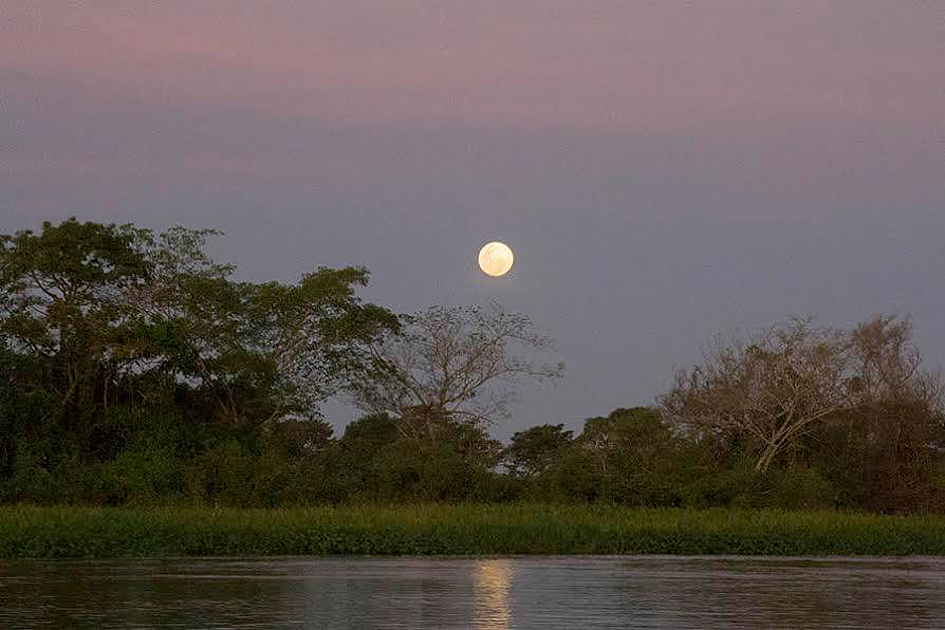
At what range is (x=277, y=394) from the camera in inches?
1971

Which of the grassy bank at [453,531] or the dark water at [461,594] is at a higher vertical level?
the grassy bank at [453,531]

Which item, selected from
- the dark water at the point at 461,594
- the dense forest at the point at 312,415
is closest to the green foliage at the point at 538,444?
the dense forest at the point at 312,415

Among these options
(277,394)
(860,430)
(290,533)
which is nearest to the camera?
(290,533)

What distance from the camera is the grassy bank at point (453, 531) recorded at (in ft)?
112

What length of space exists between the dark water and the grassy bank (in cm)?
240

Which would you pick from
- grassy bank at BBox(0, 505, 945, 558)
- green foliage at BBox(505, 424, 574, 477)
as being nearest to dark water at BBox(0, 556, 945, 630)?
grassy bank at BBox(0, 505, 945, 558)

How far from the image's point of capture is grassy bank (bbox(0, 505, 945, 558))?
3409cm

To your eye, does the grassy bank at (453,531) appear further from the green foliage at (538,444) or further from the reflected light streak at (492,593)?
the green foliage at (538,444)

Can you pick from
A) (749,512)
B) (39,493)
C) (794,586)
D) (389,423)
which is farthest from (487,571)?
(389,423)

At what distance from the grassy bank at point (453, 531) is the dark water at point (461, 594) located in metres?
2.40

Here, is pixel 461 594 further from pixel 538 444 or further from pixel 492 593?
pixel 538 444

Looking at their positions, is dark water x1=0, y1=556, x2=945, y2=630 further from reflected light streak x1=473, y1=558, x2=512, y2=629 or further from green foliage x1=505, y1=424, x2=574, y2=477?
green foliage x1=505, y1=424, x2=574, y2=477

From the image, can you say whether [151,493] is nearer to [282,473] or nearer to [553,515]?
[282,473]

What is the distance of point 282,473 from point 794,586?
22774 mm
